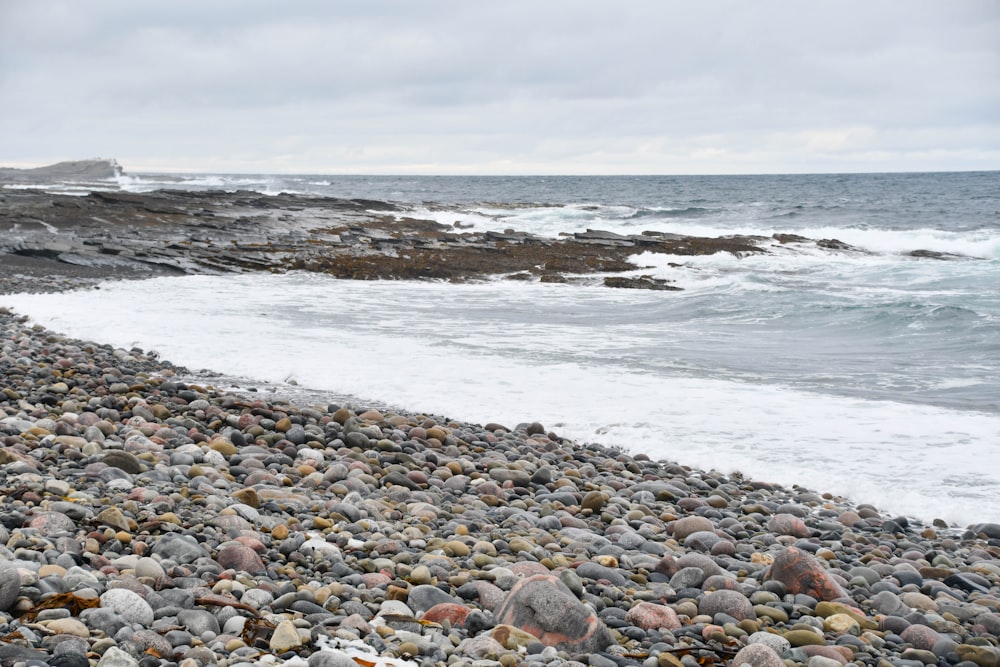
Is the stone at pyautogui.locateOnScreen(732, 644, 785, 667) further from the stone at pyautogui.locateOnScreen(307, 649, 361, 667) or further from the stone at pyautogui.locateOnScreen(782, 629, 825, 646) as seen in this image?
the stone at pyautogui.locateOnScreen(307, 649, 361, 667)

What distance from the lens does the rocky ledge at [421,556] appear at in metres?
3.27

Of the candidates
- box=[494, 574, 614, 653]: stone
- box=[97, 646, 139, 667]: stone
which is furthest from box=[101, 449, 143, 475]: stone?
box=[494, 574, 614, 653]: stone

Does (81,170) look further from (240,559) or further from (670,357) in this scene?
(240,559)

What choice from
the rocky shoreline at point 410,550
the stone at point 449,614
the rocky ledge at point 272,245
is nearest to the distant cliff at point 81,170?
the rocky ledge at point 272,245

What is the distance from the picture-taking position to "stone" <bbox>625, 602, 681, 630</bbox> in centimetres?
384

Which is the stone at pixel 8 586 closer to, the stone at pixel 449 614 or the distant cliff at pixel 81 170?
the stone at pixel 449 614

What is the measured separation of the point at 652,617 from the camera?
12.7ft

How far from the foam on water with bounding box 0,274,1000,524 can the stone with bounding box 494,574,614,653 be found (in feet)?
11.6

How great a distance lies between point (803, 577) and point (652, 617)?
100cm

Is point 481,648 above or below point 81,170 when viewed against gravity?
below

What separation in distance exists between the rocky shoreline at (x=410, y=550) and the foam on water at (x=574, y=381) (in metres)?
0.62

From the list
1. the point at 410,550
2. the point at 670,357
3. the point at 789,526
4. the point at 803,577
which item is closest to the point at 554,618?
the point at 410,550

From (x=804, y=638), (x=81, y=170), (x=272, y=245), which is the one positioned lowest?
(x=804, y=638)

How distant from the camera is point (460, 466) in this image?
638 centimetres
